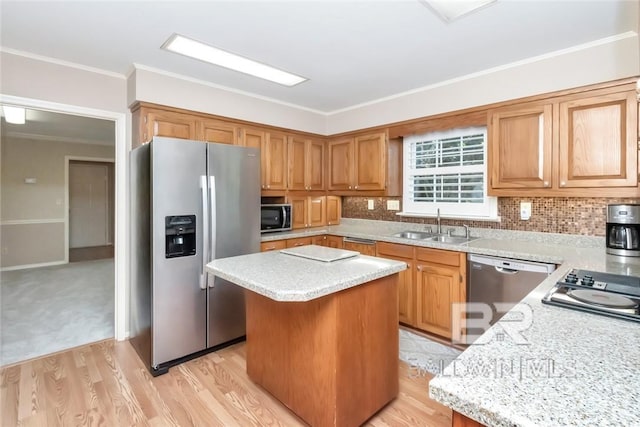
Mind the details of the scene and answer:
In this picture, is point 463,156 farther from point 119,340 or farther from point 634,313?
point 119,340

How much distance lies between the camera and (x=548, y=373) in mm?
743

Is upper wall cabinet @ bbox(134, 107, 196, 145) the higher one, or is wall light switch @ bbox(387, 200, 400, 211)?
upper wall cabinet @ bbox(134, 107, 196, 145)

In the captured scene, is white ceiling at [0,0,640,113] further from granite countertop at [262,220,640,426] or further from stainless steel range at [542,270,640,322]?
granite countertop at [262,220,640,426]

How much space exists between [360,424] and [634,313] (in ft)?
4.66

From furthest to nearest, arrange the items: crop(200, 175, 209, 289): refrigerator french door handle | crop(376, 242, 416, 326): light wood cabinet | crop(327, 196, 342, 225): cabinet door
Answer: crop(327, 196, 342, 225): cabinet door → crop(376, 242, 416, 326): light wood cabinet → crop(200, 175, 209, 289): refrigerator french door handle

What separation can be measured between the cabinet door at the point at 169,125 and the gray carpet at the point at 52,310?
6.54 feet

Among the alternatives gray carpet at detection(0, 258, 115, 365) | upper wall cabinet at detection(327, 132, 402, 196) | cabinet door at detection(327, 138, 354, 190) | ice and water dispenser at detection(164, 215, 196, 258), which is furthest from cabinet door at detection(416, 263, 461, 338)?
gray carpet at detection(0, 258, 115, 365)

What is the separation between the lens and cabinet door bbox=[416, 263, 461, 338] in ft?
9.26

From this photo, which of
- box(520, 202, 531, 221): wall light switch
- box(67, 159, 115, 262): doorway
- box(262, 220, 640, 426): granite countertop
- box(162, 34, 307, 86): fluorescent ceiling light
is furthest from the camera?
box(67, 159, 115, 262): doorway

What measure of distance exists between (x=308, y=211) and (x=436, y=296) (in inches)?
76.0

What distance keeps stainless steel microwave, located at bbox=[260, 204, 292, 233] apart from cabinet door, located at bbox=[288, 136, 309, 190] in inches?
13.6

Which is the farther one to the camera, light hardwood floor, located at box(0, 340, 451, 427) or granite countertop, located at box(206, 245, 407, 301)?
light hardwood floor, located at box(0, 340, 451, 427)

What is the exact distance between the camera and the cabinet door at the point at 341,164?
4094 millimetres

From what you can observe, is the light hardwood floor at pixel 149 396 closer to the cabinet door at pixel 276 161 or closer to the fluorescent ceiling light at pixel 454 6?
the cabinet door at pixel 276 161
